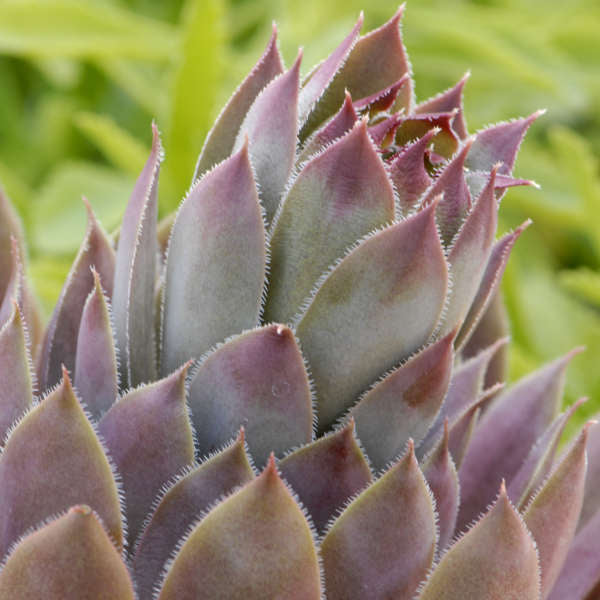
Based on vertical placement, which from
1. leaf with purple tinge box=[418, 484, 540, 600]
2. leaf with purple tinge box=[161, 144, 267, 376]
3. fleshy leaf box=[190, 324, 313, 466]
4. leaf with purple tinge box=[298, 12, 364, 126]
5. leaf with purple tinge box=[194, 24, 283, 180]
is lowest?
leaf with purple tinge box=[418, 484, 540, 600]

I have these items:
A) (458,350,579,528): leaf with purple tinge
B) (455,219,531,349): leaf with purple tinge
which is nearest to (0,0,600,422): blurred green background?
(458,350,579,528): leaf with purple tinge

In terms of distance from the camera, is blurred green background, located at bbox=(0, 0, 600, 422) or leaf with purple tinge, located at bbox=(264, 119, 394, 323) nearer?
leaf with purple tinge, located at bbox=(264, 119, 394, 323)

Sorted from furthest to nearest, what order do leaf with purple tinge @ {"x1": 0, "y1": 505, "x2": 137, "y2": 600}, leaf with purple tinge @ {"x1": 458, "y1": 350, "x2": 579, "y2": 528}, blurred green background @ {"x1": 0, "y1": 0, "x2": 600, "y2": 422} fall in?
blurred green background @ {"x1": 0, "y1": 0, "x2": 600, "y2": 422} < leaf with purple tinge @ {"x1": 458, "y1": 350, "x2": 579, "y2": 528} < leaf with purple tinge @ {"x1": 0, "y1": 505, "x2": 137, "y2": 600}

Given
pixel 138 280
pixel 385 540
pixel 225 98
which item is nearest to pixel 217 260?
pixel 138 280

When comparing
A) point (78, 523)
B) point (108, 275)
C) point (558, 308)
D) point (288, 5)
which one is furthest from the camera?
point (288, 5)

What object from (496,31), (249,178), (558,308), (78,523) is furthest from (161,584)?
(496,31)

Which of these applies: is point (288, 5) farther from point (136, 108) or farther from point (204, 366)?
point (204, 366)

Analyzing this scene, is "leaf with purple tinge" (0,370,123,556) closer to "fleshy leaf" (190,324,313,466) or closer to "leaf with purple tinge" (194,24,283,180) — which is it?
"fleshy leaf" (190,324,313,466)

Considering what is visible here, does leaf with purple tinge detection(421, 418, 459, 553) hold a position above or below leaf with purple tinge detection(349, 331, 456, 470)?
below

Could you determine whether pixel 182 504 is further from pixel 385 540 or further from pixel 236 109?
pixel 236 109
